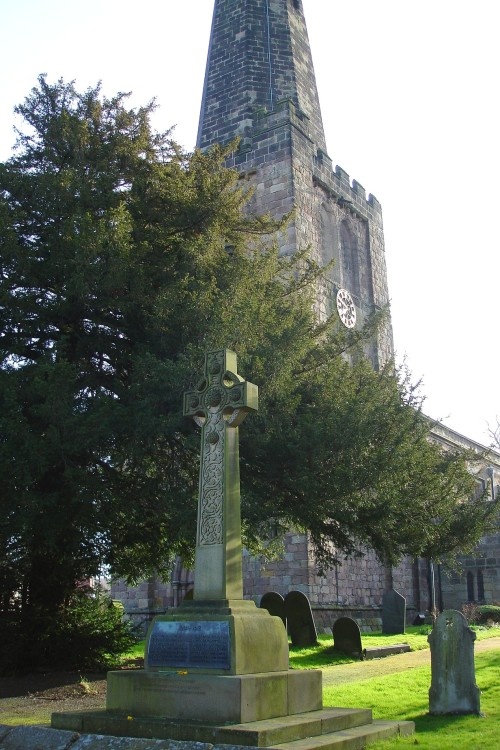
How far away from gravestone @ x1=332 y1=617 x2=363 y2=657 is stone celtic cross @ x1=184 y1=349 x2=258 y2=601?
27.0ft

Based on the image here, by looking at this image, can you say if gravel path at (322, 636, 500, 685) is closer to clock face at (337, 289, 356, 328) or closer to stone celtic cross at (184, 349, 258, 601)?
stone celtic cross at (184, 349, 258, 601)

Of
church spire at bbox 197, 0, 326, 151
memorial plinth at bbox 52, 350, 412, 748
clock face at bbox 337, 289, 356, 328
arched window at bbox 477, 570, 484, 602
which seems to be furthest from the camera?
church spire at bbox 197, 0, 326, 151

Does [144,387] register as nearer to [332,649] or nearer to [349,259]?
[332,649]

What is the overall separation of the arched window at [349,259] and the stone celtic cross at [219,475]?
20.6 metres

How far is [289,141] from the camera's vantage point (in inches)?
964

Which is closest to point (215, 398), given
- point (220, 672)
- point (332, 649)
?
point (220, 672)

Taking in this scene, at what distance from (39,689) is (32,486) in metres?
2.69

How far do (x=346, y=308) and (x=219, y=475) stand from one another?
64.6 feet

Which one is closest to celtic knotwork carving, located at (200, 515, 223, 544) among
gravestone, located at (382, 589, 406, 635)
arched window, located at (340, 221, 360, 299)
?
gravestone, located at (382, 589, 406, 635)

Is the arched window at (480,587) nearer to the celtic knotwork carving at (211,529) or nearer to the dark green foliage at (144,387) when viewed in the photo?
the dark green foliage at (144,387)

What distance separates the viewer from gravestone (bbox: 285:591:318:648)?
15156mm

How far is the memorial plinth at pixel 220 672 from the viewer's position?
5.80 m

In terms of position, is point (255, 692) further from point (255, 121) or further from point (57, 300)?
point (255, 121)

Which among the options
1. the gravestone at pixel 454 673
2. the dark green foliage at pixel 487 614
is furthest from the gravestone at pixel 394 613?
the gravestone at pixel 454 673
